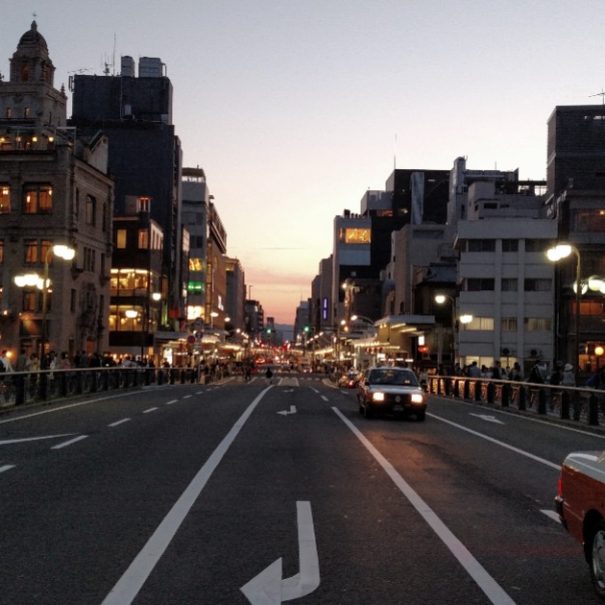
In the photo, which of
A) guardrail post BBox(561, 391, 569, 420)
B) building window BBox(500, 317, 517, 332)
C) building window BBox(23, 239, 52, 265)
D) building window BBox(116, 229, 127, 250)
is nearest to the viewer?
guardrail post BBox(561, 391, 569, 420)

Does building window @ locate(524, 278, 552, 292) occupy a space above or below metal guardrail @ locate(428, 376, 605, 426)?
above

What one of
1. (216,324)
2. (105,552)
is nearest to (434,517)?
(105,552)

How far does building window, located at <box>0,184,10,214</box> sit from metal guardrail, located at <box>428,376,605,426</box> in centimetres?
4179

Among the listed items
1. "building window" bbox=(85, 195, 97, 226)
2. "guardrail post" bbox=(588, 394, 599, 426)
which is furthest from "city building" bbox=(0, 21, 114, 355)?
"guardrail post" bbox=(588, 394, 599, 426)

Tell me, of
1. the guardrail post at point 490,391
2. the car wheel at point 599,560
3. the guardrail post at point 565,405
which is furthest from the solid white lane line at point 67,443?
the guardrail post at point 490,391

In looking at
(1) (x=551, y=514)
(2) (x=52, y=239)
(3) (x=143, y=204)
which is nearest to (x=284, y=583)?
(1) (x=551, y=514)

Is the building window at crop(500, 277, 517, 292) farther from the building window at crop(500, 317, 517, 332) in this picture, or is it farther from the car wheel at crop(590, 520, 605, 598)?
the car wheel at crop(590, 520, 605, 598)

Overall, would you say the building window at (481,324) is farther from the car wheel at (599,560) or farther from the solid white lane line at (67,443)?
the car wheel at (599,560)

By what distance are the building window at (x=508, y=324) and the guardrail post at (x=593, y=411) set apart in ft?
189

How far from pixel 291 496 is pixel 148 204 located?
95007mm

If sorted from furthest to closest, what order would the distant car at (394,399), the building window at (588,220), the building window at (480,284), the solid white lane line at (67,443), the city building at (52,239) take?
the building window at (480,284) → the building window at (588,220) → the city building at (52,239) → the distant car at (394,399) → the solid white lane line at (67,443)

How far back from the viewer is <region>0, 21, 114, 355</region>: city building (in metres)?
67.2

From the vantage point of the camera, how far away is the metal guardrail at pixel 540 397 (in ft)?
80.8

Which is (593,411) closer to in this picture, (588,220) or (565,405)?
(565,405)
